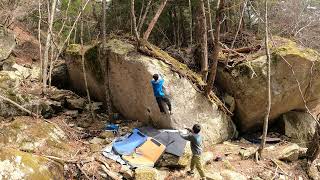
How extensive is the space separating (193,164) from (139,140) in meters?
1.79

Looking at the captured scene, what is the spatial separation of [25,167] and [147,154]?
10.6 feet

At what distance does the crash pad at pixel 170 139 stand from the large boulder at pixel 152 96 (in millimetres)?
532

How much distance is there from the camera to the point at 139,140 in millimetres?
10656

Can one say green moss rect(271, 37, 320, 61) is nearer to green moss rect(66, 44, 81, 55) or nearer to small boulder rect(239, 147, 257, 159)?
small boulder rect(239, 147, 257, 159)

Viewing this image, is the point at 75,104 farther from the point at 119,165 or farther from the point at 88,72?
the point at 119,165

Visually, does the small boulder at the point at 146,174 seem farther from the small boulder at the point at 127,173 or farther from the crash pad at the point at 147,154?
the crash pad at the point at 147,154

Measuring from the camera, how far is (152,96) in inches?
470

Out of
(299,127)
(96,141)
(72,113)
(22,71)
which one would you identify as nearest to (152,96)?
(96,141)

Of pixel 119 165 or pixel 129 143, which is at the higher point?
pixel 129 143

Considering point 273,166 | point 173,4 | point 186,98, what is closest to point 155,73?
point 186,98

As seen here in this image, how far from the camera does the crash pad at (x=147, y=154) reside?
983 cm

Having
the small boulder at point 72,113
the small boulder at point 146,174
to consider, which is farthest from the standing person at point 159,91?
the small boulder at point 72,113

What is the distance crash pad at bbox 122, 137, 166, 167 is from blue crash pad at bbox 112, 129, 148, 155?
16 cm

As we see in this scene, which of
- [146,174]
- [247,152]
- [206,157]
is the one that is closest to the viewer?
[146,174]
